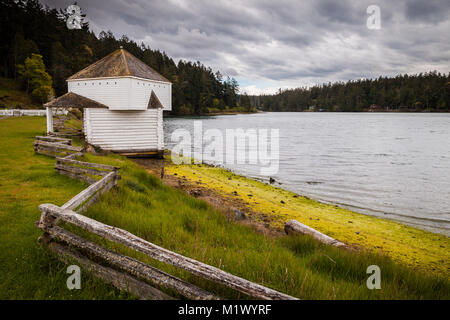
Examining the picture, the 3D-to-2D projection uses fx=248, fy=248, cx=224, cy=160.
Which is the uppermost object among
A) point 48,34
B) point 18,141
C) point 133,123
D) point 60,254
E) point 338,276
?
point 48,34

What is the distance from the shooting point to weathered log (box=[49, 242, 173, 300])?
3.39 metres

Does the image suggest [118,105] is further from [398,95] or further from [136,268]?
[398,95]

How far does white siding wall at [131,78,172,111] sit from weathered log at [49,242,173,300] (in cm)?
1618

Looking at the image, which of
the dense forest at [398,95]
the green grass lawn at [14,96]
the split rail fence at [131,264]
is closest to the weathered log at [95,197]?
the split rail fence at [131,264]

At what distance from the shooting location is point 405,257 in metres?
7.68

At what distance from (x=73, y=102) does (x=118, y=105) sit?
307cm

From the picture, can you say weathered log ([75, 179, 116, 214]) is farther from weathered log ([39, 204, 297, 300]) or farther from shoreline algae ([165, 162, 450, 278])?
shoreline algae ([165, 162, 450, 278])

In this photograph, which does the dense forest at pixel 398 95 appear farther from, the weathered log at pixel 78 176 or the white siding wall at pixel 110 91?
the weathered log at pixel 78 176

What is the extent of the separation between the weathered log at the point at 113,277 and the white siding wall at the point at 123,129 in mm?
16084

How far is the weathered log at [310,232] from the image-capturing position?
7000 millimetres

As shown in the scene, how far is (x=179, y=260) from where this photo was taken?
3.37 metres

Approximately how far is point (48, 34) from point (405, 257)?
91.2 meters
